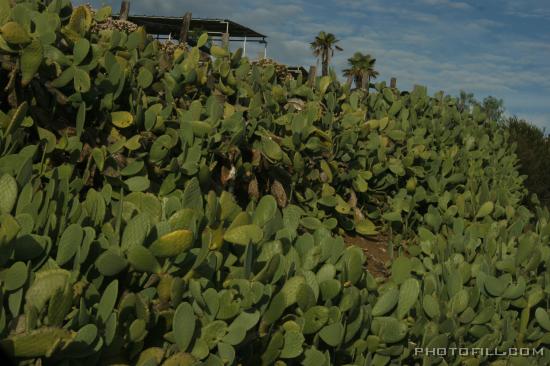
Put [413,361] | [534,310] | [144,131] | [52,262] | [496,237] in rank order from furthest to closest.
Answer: [496,237], [534,310], [144,131], [413,361], [52,262]

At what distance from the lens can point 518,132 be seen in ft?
35.4

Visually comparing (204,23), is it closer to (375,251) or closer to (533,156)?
(533,156)

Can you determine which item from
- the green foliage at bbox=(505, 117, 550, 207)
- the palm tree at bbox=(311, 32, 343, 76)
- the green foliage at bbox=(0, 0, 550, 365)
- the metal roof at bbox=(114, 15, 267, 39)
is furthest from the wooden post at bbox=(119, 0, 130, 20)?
the palm tree at bbox=(311, 32, 343, 76)

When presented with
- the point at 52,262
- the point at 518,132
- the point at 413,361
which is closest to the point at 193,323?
the point at 52,262

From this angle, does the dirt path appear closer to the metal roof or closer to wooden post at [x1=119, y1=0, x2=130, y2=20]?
wooden post at [x1=119, y1=0, x2=130, y2=20]

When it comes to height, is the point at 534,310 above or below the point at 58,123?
below

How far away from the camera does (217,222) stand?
107 inches

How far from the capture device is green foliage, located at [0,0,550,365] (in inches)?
80.0

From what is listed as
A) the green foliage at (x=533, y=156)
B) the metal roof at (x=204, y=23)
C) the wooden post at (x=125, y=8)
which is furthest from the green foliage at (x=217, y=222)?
the metal roof at (x=204, y=23)

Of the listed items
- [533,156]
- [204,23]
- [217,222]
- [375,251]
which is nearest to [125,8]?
[533,156]

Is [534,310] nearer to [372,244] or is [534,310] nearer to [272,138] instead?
[372,244]

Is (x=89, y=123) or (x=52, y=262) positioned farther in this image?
(x=89, y=123)

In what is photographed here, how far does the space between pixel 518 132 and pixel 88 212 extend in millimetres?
9501

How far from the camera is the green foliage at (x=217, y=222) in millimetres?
2031
